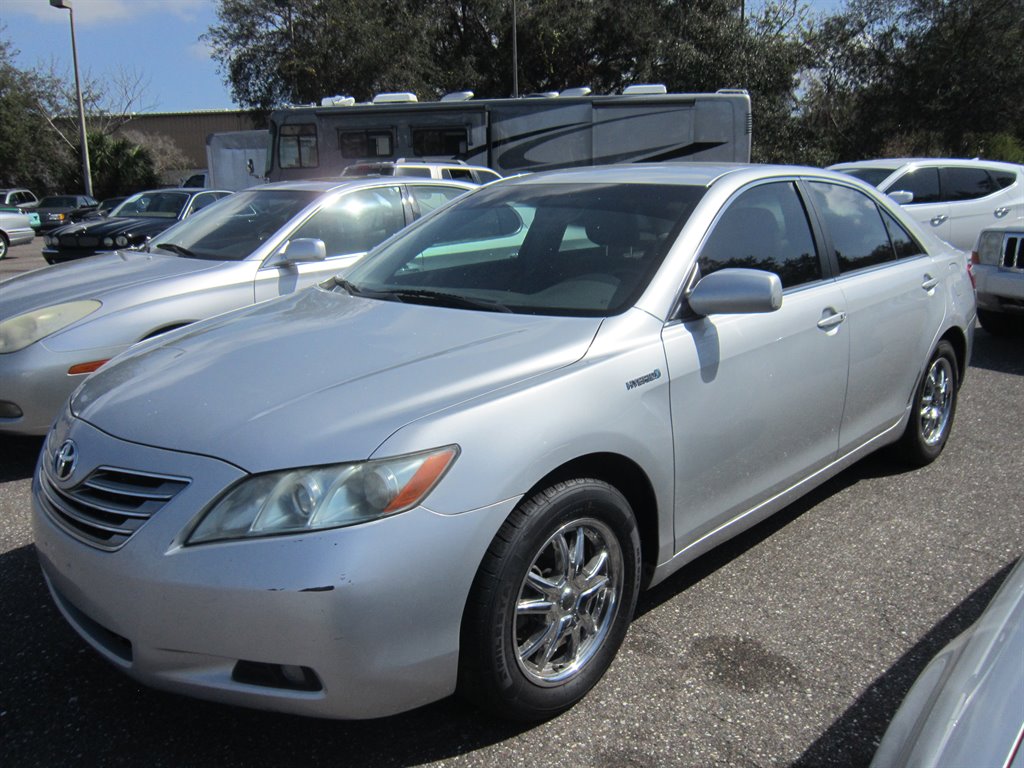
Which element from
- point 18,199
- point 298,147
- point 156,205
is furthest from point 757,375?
point 18,199

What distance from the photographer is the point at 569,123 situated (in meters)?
15.9

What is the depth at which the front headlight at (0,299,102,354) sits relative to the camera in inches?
187

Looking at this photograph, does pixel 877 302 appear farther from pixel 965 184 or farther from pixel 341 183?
pixel 965 184

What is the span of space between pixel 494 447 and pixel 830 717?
1.33 meters

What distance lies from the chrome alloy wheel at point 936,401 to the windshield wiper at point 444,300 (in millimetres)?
2569

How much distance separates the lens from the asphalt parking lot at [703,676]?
254 cm

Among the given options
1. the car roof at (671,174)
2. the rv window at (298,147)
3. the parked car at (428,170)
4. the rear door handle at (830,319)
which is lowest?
the rear door handle at (830,319)

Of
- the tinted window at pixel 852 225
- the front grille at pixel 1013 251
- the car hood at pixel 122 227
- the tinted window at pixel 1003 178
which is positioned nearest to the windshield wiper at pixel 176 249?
the tinted window at pixel 852 225

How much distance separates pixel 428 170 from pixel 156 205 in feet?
16.5

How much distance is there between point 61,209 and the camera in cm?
2892

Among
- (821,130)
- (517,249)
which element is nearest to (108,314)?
(517,249)

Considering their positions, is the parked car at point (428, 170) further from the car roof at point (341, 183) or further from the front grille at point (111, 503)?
the front grille at point (111, 503)

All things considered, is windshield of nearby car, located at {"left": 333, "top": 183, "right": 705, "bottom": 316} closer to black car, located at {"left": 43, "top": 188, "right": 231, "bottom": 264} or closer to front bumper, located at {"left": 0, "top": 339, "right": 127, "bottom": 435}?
front bumper, located at {"left": 0, "top": 339, "right": 127, "bottom": 435}

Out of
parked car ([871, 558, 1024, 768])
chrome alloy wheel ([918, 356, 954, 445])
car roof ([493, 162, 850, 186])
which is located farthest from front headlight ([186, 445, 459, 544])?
chrome alloy wheel ([918, 356, 954, 445])
